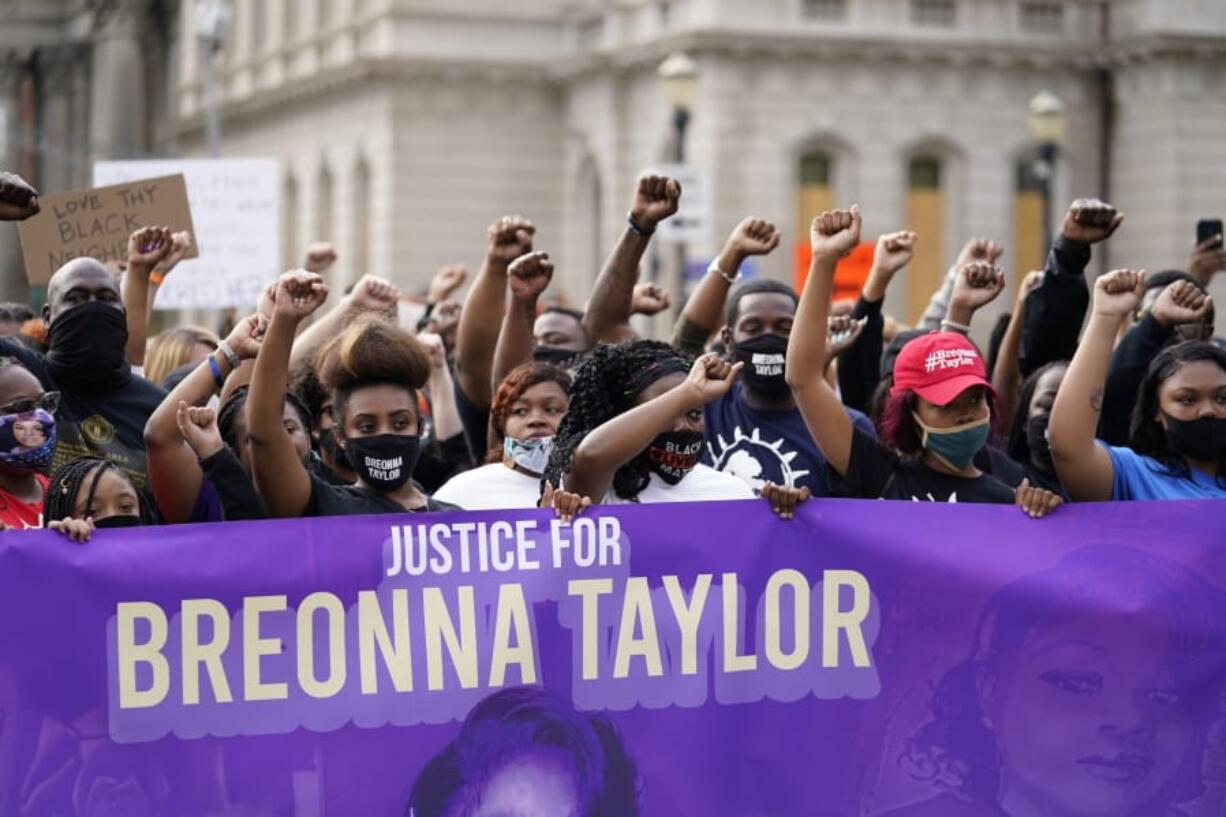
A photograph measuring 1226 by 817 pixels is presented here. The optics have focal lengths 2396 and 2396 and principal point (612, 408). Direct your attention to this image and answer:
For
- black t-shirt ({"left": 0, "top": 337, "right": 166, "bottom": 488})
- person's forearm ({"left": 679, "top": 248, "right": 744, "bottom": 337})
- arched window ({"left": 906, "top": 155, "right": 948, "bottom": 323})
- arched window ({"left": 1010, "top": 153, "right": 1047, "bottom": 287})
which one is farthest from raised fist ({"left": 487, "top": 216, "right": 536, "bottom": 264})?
arched window ({"left": 1010, "top": 153, "right": 1047, "bottom": 287})

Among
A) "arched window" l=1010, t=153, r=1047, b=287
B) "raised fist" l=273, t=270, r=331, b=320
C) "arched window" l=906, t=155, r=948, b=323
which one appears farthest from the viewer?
"arched window" l=1010, t=153, r=1047, b=287

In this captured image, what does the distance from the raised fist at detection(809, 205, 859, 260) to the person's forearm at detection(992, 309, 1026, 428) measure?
8.17ft

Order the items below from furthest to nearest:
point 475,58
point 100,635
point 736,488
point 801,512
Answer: point 475,58 < point 736,488 < point 801,512 < point 100,635

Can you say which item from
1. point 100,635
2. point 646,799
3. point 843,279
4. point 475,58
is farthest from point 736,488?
point 475,58

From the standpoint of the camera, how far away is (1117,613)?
6.29m

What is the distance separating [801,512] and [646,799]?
2.79 feet

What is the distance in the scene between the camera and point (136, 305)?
7.92 meters

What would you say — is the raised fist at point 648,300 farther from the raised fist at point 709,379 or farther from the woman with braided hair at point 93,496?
the woman with braided hair at point 93,496

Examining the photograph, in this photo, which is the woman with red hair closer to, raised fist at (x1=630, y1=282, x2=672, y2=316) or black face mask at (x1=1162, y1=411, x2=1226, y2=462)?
black face mask at (x1=1162, y1=411, x2=1226, y2=462)

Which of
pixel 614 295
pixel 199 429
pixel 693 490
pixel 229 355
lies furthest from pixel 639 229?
pixel 199 429

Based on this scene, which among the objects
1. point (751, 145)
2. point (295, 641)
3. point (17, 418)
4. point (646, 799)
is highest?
point (751, 145)

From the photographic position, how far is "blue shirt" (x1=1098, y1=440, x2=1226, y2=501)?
22.0 ft

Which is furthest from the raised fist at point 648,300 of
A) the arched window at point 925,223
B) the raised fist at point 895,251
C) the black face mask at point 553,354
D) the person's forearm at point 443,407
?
the arched window at point 925,223

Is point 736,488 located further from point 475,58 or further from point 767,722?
point 475,58
